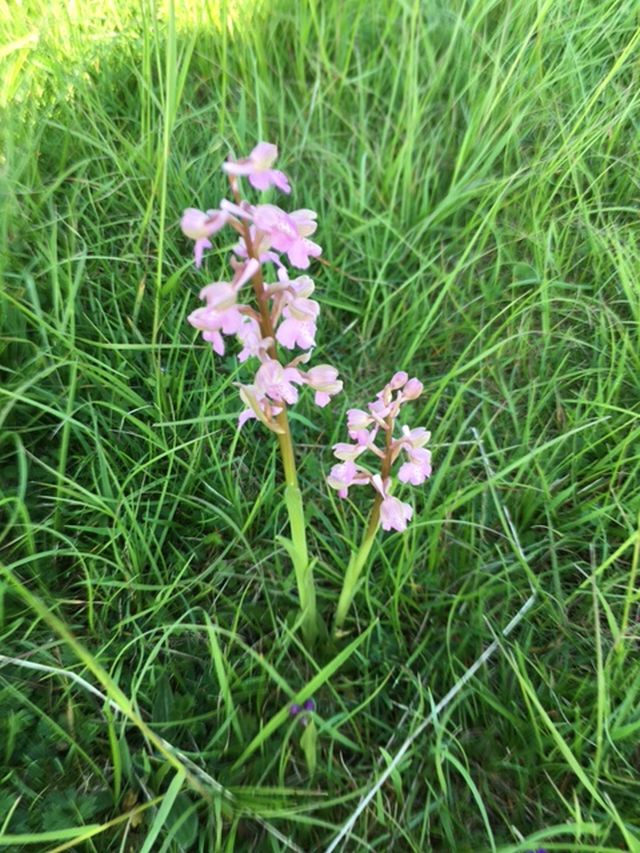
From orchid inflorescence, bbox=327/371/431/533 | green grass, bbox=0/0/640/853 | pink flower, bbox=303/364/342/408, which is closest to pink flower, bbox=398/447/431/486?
orchid inflorescence, bbox=327/371/431/533

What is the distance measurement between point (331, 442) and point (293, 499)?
51 cm

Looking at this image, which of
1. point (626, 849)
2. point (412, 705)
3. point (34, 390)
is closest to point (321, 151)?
point (34, 390)

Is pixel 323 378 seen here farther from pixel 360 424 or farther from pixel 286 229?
pixel 286 229

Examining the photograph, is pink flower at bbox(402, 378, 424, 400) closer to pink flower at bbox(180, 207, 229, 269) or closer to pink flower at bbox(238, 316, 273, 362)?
pink flower at bbox(238, 316, 273, 362)

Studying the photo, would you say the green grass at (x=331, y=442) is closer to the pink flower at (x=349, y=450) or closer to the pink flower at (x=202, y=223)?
the pink flower at (x=349, y=450)

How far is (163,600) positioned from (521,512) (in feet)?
2.48

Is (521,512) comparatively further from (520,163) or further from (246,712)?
(520,163)

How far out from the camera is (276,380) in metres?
0.83

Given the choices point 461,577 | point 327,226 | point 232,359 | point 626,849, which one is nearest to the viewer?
point 626,849

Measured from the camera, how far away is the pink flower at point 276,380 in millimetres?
819

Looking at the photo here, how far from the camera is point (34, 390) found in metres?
1.37

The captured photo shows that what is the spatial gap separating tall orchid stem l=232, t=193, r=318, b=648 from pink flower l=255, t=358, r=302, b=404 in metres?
0.02

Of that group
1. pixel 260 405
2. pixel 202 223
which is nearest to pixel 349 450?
pixel 260 405

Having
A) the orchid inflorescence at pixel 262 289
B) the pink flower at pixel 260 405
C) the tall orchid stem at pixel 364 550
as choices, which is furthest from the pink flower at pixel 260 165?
the tall orchid stem at pixel 364 550
